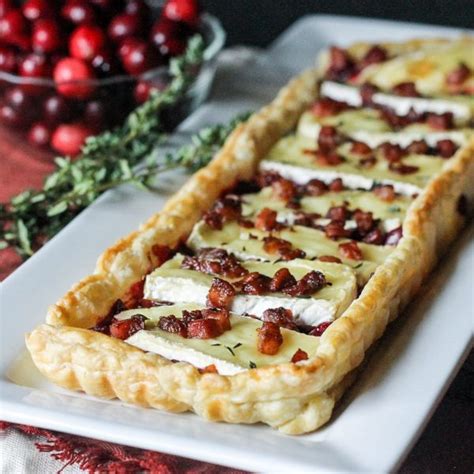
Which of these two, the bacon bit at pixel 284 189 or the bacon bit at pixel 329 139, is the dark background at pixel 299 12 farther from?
the bacon bit at pixel 284 189

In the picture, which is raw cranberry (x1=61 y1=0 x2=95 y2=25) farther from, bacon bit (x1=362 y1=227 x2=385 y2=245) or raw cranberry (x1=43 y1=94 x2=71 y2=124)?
bacon bit (x1=362 y1=227 x2=385 y2=245)

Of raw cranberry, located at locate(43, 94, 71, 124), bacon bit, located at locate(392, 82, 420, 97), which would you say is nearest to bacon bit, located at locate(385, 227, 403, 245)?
bacon bit, located at locate(392, 82, 420, 97)

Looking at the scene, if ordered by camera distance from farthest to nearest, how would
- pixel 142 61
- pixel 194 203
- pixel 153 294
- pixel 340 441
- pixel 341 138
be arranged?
pixel 142 61 → pixel 341 138 → pixel 194 203 → pixel 153 294 → pixel 340 441

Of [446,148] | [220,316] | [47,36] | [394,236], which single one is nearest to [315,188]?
[394,236]

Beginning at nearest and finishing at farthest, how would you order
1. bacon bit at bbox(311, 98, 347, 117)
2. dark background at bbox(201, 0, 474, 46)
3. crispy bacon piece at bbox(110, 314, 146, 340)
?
crispy bacon piece at bbox(110, 314, 146, 340) < bacon bit at bbox(311, 98, 347, 117) < dark background at bbox(201, 0, 474, 46)

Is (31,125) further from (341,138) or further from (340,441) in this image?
(340,441)

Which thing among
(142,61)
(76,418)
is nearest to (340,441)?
(76,418)
